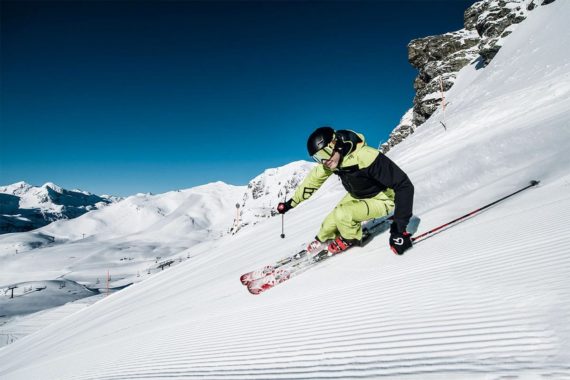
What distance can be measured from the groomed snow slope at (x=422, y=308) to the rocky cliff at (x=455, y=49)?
87.2 feet

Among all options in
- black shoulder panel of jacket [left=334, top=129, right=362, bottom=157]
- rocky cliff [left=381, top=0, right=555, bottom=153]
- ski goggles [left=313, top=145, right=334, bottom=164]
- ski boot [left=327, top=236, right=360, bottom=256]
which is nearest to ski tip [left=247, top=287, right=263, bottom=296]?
ski boot [left=327, top=236, right=360, bottom=256]

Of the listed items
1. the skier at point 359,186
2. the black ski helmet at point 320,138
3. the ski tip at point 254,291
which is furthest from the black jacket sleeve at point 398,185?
the ski tip at point 254,291

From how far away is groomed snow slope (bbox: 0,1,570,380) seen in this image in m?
1.94

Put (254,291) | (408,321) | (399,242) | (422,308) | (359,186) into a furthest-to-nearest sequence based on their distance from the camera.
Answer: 1. (254,291)
2. (359,186)
3. (399,242)
4. (422,308)
5. (408,321)

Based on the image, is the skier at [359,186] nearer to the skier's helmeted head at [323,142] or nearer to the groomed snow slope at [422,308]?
the skier's helmeted head at [323,142]

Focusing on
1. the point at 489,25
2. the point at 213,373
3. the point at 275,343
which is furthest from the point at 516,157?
the point at 489,25

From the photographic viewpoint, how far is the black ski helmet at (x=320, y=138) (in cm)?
468

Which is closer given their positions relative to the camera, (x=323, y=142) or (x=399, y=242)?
(x=399, y=242)

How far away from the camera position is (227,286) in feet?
21.2

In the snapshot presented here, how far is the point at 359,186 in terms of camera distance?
5043 mm

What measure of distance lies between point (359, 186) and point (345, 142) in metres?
0.79

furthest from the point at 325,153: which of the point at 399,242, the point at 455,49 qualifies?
the point at 455,49

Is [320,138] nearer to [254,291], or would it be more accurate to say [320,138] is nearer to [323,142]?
[323,142]

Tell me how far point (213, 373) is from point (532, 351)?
2298mm
